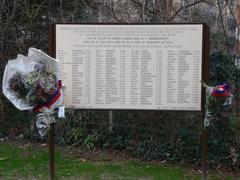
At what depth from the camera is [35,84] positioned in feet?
21.1

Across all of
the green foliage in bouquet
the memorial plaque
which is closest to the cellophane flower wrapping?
the green foliage in bouquet

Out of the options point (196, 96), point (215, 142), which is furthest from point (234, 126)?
point (196, 96)

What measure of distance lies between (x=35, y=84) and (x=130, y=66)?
5.04 ft

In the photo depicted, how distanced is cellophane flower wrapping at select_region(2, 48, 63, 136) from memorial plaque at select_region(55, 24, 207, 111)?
593 mm

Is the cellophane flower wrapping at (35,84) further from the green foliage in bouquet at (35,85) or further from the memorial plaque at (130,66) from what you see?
the memorial plaque at (130,66)

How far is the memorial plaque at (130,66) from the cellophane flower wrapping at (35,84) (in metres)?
0.59

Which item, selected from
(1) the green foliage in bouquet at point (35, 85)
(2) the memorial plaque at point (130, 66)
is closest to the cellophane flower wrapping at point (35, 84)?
(1) the green foliage in bouquet at point (35, 85)

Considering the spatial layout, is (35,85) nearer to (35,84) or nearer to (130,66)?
(35,84)

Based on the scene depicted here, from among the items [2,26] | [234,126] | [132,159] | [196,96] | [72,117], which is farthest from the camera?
[2,26]

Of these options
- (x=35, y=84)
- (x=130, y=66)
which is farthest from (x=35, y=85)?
(x=130, y=66)

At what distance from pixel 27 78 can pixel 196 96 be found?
241cm

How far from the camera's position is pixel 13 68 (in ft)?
21.7

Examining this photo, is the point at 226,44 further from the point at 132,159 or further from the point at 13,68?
the point at 13,68

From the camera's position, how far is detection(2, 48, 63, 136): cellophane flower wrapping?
6.48m
